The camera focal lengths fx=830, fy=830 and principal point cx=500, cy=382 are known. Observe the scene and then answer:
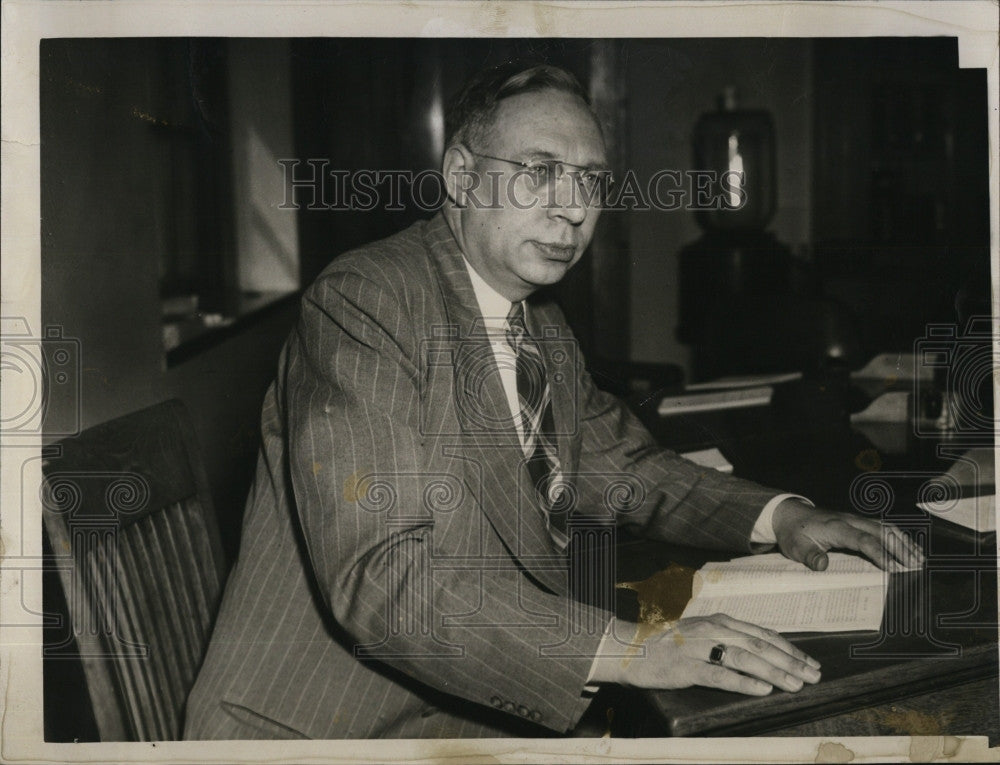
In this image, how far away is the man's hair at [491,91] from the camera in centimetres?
125

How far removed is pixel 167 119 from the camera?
4.16ft

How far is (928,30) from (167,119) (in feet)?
3.94

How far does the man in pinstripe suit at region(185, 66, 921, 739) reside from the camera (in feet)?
3.66

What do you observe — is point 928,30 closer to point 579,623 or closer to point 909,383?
point 909,383

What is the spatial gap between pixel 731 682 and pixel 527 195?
28.6 inches

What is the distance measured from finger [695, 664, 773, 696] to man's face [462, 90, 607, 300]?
2.02ft

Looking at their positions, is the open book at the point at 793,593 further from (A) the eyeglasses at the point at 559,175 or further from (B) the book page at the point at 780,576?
(A) the eyeglasses at the point at 559,175

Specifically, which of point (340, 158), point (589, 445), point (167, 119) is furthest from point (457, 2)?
point (589, 445)

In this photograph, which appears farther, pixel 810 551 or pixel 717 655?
pixel 810 551

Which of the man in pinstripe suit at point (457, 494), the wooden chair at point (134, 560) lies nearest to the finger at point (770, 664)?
the man in pinstripe suit at point (457, 494)

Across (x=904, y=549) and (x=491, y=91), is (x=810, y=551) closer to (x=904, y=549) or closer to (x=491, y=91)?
(x=904, y=549)

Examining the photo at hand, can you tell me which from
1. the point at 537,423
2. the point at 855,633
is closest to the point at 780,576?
the point at 855,633

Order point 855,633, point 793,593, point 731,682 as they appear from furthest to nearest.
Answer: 1. point 793,593
2. point 855,633
3. point 731,682

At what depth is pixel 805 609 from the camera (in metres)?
1.10
